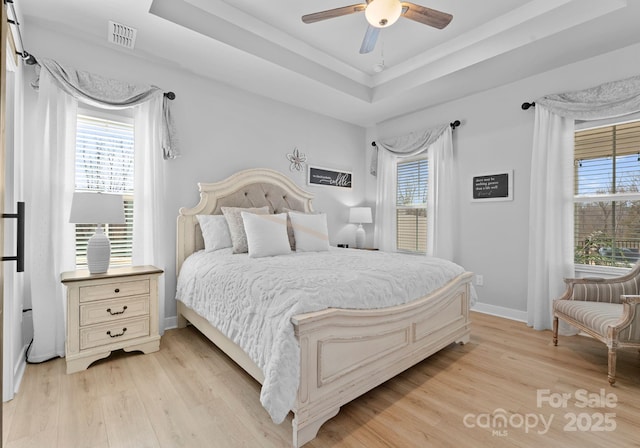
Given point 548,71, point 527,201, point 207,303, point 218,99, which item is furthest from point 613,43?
point 207,303

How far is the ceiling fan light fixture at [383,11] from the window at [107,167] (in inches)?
91.1

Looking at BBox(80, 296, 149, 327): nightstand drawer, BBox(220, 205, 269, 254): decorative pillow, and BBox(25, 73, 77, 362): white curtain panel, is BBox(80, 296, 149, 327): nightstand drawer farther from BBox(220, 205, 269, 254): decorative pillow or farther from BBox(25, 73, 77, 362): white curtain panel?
BBox(220, 205, 269, 254): decorative pillow

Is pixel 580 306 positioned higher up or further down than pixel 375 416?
higher up

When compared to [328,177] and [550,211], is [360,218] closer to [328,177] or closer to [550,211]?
[328,177]

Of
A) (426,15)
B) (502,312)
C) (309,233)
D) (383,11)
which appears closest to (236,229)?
(309,233)

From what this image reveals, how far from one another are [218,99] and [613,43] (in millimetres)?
3737

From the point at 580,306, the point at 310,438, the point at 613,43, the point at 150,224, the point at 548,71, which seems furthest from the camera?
the point at 548,71

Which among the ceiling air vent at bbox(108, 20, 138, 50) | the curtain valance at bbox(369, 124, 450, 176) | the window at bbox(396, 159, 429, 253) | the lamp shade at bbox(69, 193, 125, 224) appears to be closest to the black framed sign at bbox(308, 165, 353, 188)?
the curtain valance at bbox(369, 124, 450, 176)

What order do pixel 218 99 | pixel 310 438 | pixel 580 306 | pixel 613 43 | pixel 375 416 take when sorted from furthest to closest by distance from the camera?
pixel 218 99 < pixel 613 43 < pixel 580 306 < pixel 375 416 < pixel 310 438

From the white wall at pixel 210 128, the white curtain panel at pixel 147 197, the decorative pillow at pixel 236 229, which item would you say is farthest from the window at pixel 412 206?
the white curtain panel at pixel 147 197

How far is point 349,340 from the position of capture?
1766mm

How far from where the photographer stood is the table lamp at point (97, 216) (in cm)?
227

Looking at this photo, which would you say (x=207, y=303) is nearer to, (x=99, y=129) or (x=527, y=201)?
(x=99, y=129)

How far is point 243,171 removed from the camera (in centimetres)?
362
